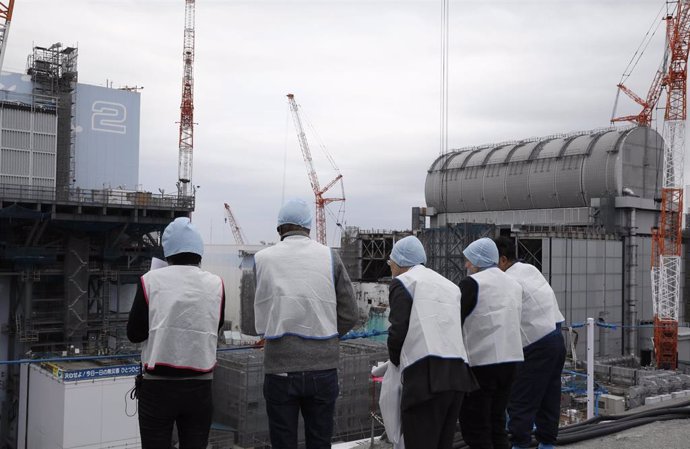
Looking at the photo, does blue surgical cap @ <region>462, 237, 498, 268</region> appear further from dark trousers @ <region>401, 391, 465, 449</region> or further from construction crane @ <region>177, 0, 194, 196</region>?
construction crane @ <region>177, 0, 194, 196</region>

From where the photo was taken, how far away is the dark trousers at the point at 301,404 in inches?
168

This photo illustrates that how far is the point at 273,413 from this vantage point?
14.2 feet

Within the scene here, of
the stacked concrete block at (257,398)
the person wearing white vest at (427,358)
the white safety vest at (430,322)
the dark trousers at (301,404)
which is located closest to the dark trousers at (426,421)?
the person wearing white vest at (427,358)

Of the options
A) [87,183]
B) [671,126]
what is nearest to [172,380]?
[87,183]

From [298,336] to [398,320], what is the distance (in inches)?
30.4

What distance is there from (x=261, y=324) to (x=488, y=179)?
154 feet

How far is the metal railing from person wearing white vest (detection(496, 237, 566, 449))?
33.0 meters

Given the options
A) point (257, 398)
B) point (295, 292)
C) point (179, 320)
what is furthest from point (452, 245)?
point (179, 320)

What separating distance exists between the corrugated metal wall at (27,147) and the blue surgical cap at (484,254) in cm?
3564

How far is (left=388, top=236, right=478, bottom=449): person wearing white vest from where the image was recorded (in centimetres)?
445

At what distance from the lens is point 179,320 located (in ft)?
13.5

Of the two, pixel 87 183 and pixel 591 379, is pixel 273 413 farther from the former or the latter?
pixel 87 183

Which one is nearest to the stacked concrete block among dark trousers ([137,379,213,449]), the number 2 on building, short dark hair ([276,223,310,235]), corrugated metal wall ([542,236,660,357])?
corrugated metal wall ([542,236,660,357])

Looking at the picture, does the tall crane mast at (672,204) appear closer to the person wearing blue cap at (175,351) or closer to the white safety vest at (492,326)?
the white safety vest at (492,326)
